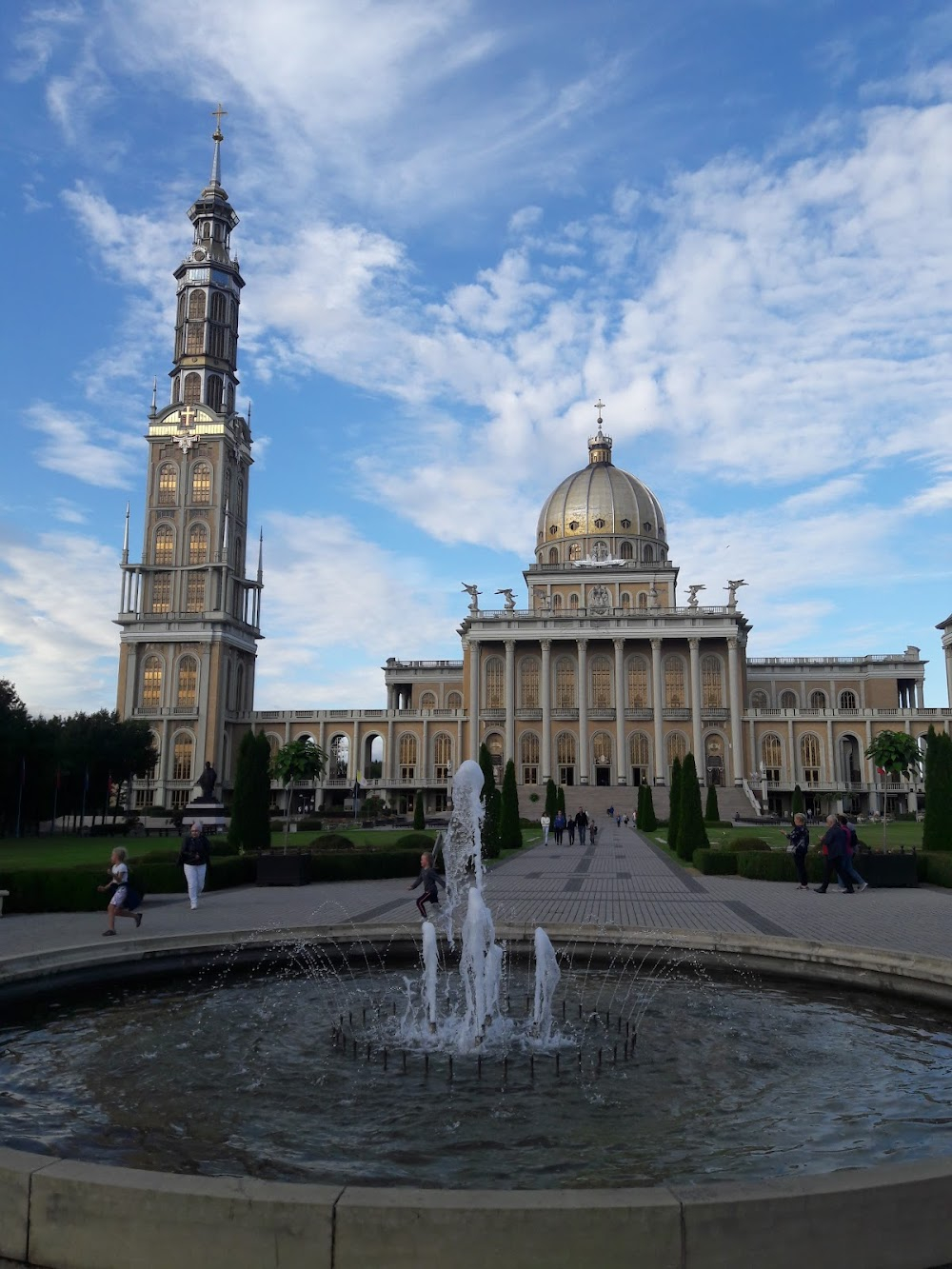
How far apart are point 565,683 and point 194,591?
31.2 m

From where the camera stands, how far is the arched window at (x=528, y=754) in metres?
77.3

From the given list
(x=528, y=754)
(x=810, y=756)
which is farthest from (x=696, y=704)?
(x=528, y=754)

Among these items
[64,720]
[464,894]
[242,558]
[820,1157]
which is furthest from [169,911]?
[242,558]

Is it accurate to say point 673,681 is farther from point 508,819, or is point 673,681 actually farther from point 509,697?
point 508,819

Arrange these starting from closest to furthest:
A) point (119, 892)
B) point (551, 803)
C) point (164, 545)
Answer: point (119, 892)
point (551, 803)
point (164, 545)

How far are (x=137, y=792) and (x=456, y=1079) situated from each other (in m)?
75.0

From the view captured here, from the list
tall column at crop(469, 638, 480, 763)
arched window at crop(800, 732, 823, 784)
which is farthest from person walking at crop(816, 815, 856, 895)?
arched window at crop(800, 732, 823, 784)

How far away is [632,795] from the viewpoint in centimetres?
6800

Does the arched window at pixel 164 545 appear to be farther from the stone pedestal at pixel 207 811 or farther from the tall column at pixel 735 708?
the stone pedestal at pixel 207 811

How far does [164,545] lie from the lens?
268ft

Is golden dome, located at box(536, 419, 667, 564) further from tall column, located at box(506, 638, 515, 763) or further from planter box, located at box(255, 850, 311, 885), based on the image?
planter box, located at box(255, 850, 311, 885)

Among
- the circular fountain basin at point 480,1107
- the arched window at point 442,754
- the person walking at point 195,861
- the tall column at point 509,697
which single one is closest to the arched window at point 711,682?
the tall column at point 509,697

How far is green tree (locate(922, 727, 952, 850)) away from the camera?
23828 millimetres

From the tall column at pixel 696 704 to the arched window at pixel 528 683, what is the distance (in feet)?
40.2
